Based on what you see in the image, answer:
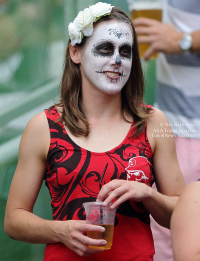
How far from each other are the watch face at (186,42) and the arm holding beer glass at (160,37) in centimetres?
2

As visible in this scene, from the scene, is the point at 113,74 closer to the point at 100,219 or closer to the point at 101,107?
the point at 101,107

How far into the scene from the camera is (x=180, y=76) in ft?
10.5

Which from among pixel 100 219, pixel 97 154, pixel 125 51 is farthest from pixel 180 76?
pixel 100 219

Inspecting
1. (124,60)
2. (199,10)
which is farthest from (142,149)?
(199,10)

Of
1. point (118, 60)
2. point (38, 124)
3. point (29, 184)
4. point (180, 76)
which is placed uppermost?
point (118, 60)

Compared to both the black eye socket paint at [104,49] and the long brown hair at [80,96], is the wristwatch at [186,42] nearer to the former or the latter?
the long brown hair at [80,96]

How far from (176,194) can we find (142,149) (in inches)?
11.4

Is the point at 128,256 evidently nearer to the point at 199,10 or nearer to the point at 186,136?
the point at 186,136

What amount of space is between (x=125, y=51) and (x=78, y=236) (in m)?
1.01

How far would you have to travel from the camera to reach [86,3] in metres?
3.59

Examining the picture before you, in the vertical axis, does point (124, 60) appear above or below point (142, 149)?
above

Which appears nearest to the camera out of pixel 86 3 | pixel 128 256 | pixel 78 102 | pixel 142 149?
pixel 128 256

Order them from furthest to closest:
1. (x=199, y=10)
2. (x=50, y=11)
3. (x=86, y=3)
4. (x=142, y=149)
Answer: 1. (x=86, y=3)
2. (x=50, y=11)
3. (x=199, y=10)
4. (x=142, y=149)

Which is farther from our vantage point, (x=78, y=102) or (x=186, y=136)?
(x=186, y=136)
